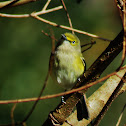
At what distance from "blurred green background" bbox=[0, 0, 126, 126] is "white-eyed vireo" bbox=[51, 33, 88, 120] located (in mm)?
953

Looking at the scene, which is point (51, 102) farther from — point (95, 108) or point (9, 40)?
point (95, 108)

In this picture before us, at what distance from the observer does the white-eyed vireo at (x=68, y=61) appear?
2.40 meters

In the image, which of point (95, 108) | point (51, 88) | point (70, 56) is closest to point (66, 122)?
point (95, 108)

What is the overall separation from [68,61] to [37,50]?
1247 millimetres

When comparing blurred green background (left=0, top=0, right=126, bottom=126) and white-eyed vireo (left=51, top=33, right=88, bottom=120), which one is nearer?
white-eyed vireo (left=51, top=33, right=88, bottom=120)

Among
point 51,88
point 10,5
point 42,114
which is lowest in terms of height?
point 42,114

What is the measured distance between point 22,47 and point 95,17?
3.65 feet

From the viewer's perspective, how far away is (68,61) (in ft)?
7.88

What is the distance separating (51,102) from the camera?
349 cm

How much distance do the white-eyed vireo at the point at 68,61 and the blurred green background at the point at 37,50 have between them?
0.95 m

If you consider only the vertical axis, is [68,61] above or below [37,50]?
above

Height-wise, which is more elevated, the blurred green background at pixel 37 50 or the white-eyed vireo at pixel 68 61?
the white-eyed vireo at pixel 68 61

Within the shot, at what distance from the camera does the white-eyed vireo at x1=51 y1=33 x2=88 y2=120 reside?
240cm

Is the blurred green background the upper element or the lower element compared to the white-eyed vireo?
lower
